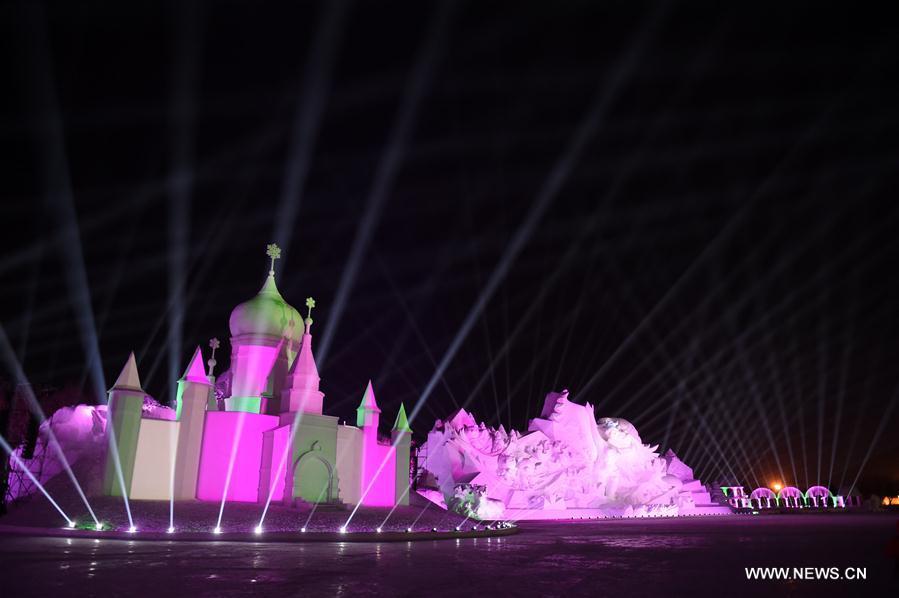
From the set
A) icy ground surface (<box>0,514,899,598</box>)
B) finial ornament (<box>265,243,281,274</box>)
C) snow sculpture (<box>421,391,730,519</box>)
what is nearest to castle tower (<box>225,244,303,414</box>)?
finial ornament (<box>265,243,281,274</box>)

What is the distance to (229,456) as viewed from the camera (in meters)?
27.8

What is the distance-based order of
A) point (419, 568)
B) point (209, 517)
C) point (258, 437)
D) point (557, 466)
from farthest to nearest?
point (557, 466)
point (258, 437)
point (209, 517)
point (419, 568)

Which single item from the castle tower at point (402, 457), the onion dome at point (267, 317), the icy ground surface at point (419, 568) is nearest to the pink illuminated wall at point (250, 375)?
the onion dome at point (267, 317)

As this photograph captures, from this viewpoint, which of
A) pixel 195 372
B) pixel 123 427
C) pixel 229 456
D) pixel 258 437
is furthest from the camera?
pixel 258 437

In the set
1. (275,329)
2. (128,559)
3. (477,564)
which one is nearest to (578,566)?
(477,564)

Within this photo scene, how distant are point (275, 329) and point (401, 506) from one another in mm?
11166

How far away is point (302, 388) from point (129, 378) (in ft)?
24.0

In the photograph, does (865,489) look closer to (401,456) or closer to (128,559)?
(401,456)

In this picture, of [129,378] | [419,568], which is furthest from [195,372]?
[419,568]

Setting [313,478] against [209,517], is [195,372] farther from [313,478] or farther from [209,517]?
[209,517]

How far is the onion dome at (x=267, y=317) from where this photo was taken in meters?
32.0

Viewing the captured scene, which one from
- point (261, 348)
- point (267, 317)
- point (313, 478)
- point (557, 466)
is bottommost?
point (557, 466)

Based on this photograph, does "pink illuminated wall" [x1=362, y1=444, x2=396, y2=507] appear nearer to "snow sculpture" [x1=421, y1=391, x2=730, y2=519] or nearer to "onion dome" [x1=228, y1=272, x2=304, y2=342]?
"onion dome" [x1=228, y1=272, x2=304, y2=342]

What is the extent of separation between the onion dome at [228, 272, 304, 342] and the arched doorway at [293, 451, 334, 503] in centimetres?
773
